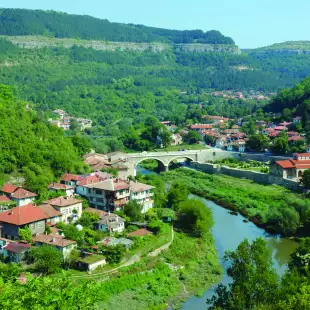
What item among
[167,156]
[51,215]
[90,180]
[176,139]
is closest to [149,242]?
[51,215]

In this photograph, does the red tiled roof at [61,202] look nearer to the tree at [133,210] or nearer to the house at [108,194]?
the house at [108,194]

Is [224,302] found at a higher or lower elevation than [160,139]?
higher

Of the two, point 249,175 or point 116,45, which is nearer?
point 249,175

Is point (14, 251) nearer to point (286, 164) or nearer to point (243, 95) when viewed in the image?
A: point (286, 164)

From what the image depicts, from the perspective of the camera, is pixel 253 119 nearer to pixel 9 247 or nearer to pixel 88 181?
pixel 88 181

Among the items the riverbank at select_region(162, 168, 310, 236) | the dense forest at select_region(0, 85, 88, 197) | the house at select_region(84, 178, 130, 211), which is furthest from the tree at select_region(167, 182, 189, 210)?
the dense forest at select_region(0, 85, 88, 197)

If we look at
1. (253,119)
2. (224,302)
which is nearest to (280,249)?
(224,302)

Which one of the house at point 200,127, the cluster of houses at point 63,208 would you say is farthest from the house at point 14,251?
the house at point 200,127
